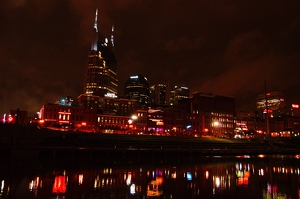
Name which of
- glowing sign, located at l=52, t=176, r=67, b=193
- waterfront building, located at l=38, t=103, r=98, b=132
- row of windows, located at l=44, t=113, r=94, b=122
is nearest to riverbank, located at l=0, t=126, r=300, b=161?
glowing sign, located at l=52, t=176, r=67, b=193

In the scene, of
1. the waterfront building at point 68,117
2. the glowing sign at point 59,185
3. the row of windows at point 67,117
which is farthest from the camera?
the row of windows at point 67,117

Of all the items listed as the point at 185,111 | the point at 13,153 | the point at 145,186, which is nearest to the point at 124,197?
the point at 145,186

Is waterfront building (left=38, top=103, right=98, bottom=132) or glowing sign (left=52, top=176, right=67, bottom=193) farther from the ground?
waterfront building (left=38, top=103, right=98, bottom=132)

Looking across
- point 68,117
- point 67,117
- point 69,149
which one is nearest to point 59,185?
point 69,149

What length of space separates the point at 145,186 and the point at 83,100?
17660 cm

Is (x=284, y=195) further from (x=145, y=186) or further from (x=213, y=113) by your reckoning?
(x=213, y=113)

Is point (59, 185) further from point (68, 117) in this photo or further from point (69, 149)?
point (68, 117)

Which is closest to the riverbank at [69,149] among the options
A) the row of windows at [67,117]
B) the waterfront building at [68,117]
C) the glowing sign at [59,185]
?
the glowing sign at [59,185]

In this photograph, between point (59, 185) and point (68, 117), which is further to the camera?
point (68, 117)

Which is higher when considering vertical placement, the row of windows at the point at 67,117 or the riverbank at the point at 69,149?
the row of windows at the point at 67,117

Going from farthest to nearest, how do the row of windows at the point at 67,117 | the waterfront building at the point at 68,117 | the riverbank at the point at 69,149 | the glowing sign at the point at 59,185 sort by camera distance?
the row of windows at the point at 67,117 → the waterfront building at the point at 68,117 → the riverbank at the point at 69,149 → the glowing sign at the point at 59,185

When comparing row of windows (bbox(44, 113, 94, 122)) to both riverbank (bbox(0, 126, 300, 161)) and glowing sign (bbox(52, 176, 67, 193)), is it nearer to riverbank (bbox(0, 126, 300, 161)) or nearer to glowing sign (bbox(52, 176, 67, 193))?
riverbank (bbox(0, 126, 300, 161))

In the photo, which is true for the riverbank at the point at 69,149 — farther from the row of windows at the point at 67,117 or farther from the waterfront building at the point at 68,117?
the row of windows at the point at 67,117

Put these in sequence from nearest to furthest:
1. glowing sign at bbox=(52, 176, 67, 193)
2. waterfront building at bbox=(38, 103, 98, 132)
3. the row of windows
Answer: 1. glowing sign at bbox=(52, 176, 67, 193)
2. waterfront building at bbox=(38, 103, 98, 132)
3. the row of windows
